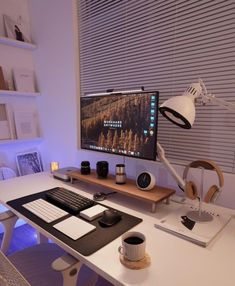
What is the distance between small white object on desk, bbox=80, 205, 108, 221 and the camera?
0.96m

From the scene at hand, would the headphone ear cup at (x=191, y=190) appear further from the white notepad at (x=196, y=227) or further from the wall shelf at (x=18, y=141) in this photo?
the wall shelf at (x=18, y=141)

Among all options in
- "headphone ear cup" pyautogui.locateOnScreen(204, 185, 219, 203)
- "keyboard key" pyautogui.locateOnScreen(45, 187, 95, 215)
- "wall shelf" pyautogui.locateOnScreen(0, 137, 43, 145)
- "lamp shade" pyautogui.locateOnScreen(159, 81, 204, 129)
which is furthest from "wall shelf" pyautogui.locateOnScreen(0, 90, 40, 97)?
"headphone ear cup" pyautogui.locateOnScreen(204, 185, 219, 203)

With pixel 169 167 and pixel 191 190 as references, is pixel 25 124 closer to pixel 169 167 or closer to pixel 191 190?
pixel 169 167

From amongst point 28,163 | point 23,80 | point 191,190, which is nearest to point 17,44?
point 23,80

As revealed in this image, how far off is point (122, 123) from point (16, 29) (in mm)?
1609

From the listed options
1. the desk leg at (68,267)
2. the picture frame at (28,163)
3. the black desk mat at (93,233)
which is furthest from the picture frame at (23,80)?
the desk leg at (68,267)

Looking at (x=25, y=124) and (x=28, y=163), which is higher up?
(x=25, y=124)

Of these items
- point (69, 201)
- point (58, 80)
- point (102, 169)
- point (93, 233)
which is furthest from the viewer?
point (58, 80)

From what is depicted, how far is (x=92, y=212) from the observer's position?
99 centimetres

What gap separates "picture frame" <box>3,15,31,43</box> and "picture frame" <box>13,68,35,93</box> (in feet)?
0.95

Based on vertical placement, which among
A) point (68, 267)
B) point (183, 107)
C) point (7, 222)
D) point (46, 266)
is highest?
point (183, 107)

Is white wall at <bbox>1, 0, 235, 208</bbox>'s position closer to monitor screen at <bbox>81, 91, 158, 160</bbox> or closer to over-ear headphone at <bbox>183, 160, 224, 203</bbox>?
monitor screen at <bbox>81, 91, 158, 160</bbox>

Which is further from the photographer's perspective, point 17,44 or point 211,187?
point 17,44

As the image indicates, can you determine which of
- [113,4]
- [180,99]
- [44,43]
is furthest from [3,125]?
[180,99]
